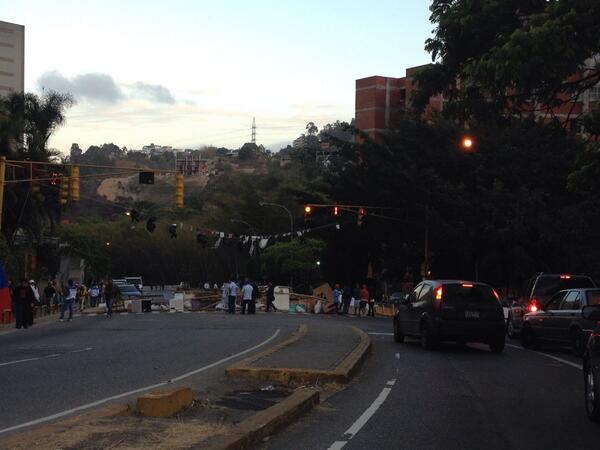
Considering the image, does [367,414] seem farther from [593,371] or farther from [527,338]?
[527,338]

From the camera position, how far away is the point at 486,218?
47.2 m

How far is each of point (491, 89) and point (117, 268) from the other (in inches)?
4177

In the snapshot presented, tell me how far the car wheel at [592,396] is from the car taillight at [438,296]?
30.0 ft

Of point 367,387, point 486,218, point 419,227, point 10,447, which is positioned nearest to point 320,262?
point 419,227

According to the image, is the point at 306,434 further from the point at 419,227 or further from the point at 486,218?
the point at 419,227

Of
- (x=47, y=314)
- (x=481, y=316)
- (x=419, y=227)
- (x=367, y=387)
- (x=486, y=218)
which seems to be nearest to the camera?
(x=367, y=387)

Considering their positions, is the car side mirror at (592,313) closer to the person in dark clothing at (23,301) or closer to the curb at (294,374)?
the curb at (294,374)

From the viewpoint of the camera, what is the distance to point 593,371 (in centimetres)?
1004

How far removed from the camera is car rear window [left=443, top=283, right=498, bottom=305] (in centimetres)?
1984

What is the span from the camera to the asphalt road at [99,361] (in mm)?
11586

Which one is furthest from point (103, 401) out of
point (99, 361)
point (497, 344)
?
point (497, 344)

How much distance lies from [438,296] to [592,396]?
9.78 meters

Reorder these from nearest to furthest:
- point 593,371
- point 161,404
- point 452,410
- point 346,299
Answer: point 161,404, point 593,371, point 452,410, point 346,299

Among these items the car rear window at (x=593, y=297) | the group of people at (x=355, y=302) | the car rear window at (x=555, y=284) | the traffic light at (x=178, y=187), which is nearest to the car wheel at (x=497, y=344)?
the car rear window at (x=593, y=297)
